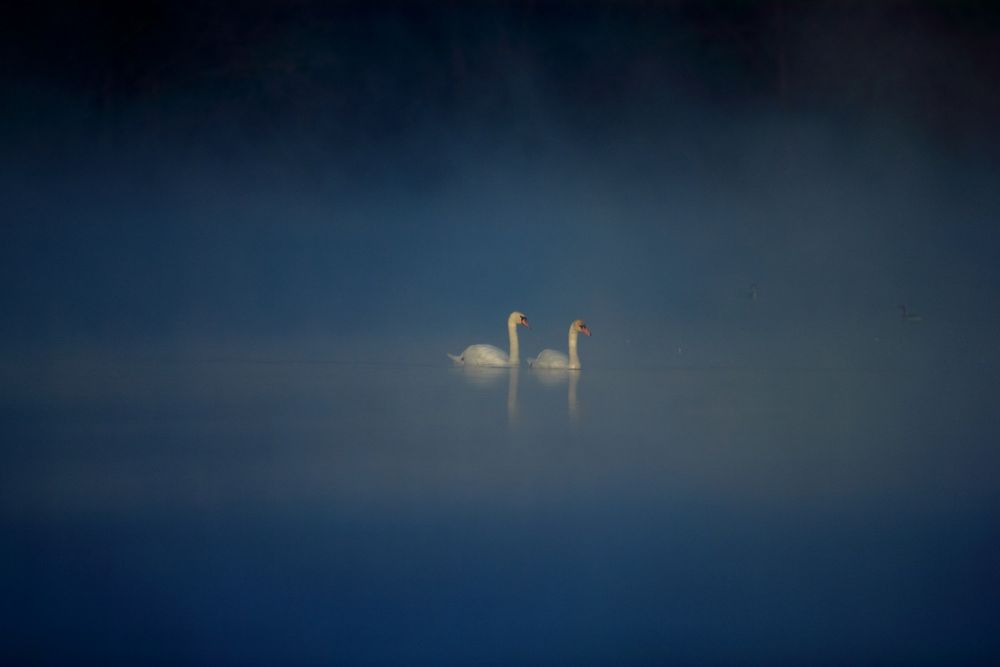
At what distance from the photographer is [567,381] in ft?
16.2

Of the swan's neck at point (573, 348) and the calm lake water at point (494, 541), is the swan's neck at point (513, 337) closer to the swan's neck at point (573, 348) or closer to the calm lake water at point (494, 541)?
the swan's neck at point (573, 348)

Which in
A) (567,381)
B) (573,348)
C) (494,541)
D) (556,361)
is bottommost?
(494,541)

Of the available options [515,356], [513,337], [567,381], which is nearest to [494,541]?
[567,381]

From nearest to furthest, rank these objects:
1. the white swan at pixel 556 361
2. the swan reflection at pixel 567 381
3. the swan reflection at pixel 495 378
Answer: the swan reflection at pixel 567 381 < the swan reflection at pixel 495 378 < the white swan at pixel 556 361

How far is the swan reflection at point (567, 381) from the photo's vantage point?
3.46 meters

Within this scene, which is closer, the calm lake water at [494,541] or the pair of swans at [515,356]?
the calm lake water at [494,541]

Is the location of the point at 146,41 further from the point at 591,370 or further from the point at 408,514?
the point at 408,514

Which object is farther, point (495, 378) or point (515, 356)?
point (515, 356)

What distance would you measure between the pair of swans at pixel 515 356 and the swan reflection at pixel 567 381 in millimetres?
40

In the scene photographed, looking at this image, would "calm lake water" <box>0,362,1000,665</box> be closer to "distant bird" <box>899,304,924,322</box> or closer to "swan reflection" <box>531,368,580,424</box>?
"swan reflection" <box>531,368,580,424</box>

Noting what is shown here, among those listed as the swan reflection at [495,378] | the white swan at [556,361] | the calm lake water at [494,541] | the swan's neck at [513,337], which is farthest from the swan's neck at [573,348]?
the calm lake water at [494,541]

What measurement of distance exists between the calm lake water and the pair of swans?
256cm

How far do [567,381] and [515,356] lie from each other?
136 centimetres

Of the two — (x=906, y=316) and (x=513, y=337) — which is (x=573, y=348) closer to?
(x=513, y=337)
